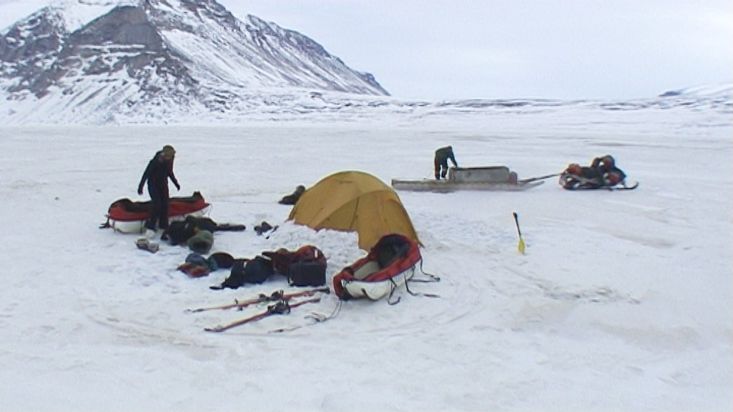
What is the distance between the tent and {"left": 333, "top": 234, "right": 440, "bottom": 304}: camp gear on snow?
3.96ft

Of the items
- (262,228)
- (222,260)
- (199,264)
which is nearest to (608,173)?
(262,228)

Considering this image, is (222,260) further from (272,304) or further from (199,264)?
(272,304)

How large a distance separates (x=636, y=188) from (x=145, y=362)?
1320 cm

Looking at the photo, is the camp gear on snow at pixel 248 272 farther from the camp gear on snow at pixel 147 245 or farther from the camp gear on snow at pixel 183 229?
the camp gear on snow at pixel 183 229

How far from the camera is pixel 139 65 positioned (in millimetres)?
99562

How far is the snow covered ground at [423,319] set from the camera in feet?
16.7

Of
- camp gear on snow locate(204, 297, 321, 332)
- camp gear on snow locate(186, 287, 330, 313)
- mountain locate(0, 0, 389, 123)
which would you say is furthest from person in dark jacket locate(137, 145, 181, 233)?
mountain locate(0, 0, 389, 123)

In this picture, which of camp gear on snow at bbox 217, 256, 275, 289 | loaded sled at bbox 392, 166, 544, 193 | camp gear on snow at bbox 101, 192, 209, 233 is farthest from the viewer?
loaded sled at bbox 392, 166, 544, 193

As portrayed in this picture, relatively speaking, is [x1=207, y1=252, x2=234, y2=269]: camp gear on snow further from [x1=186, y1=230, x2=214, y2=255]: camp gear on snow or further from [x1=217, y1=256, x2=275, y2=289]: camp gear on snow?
[x1=186, y1=230, x2=214, y2=255]: camp gear on snow

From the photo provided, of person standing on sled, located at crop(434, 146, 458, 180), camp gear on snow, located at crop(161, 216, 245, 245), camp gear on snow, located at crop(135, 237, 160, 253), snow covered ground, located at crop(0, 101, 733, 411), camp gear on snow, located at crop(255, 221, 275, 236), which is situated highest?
person standing on sled, located at crop(434, 146, 458, 180)

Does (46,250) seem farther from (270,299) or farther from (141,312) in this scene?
(270,299)

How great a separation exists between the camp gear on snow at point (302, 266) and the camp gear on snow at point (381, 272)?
1.20 ft

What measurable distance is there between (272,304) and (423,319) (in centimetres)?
153

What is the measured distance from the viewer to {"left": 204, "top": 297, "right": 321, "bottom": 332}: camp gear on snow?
624cm
